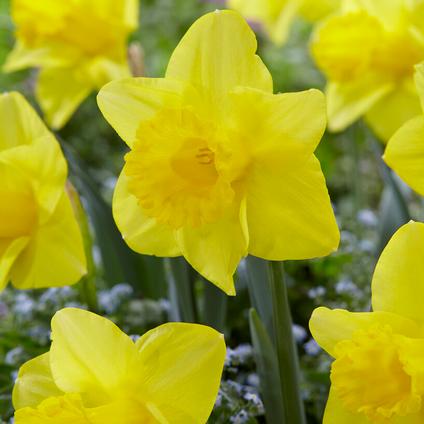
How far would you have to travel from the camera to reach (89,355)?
0.94m

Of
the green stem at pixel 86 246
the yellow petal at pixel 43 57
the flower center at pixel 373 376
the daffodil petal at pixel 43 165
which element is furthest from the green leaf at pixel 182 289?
the yellow petal at pixel 43 57

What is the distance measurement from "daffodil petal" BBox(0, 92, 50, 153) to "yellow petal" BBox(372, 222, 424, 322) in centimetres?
52

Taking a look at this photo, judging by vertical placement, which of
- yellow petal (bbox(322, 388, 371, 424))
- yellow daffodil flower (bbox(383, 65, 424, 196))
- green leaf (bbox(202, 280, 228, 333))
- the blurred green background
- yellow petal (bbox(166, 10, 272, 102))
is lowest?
the blurred green background

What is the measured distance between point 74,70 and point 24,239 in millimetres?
735

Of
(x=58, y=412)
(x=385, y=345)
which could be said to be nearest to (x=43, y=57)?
(x=58, y=412)

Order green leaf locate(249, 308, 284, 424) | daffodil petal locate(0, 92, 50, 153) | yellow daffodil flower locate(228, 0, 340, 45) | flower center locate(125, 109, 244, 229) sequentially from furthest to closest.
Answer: yellow daffodil flower locate(228, 0, 340, 45), daffodil petal locate(0, 92, 50, 153), green leaf locate(249, 308, 284, 424), flower center locate(125, 109, 244, 229)

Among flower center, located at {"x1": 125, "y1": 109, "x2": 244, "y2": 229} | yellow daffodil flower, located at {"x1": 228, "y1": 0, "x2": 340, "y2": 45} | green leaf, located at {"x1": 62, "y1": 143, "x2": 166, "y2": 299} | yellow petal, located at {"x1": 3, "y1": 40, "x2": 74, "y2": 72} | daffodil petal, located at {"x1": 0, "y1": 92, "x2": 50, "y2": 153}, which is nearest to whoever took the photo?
flower center, located at {"x1": 125, "y1": 109, "x2": 244, "y2": 229}

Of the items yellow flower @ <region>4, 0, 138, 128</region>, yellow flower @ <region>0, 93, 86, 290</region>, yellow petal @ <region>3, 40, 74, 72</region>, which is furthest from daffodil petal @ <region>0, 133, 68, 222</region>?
yellow petal @ <region>3, 40, 74, 72</region>

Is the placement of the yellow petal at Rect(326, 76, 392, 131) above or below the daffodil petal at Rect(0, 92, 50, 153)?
below

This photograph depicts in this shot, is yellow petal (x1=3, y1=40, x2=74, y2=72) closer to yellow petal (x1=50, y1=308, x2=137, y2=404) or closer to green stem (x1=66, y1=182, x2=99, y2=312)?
Answer: green stem (x1=66, y1=182, x2=99, y2=312)

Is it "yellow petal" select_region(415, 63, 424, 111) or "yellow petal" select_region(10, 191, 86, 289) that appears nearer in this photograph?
"yellow petal" select_region(415, 63, 424, 111)

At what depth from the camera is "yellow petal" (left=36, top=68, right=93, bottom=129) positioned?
1.84m

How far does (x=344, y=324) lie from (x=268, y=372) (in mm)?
228

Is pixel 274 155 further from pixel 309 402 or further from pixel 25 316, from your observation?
pixel 25 316
